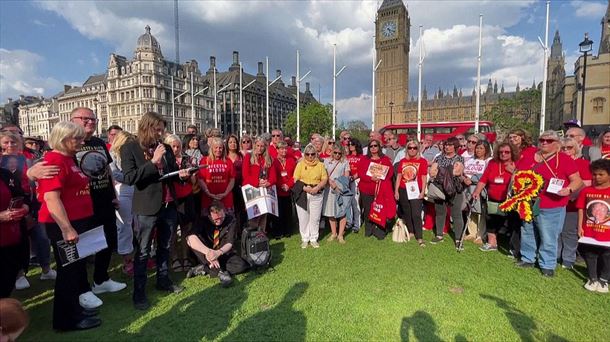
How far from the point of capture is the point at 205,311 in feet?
12.3

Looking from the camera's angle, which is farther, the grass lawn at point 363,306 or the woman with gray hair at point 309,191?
the woman with gray hair at point 309,191

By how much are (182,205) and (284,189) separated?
7.77ft

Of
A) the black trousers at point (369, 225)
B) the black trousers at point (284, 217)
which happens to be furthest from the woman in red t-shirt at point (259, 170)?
the black trousers at point (369, 225)

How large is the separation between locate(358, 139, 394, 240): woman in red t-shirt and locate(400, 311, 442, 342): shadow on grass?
3156 mm

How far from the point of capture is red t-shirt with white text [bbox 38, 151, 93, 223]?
9.84 ft

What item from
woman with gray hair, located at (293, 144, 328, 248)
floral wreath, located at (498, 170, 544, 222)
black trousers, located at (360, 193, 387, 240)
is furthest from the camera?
black trousers, located at (360, 193, 387, 240)

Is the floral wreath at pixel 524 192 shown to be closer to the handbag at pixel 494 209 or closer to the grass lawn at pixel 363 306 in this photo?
the handbag at pixel 494 209

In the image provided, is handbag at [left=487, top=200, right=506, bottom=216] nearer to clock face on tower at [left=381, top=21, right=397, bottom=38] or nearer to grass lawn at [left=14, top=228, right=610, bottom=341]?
grass lawn at [left=14, top=228, right=610, bottom=341]

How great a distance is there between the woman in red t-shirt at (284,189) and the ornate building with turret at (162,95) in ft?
187

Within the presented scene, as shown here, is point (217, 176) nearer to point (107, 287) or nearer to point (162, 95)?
point (107, 287)

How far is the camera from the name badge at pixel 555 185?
454 centimetres

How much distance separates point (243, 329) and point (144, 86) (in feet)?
258

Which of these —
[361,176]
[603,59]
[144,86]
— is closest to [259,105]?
[144,86]

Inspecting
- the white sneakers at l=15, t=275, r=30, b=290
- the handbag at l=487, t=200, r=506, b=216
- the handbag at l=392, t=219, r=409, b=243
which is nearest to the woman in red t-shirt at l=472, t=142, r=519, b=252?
the handbag at l=487, t=200, r=506, b=216
